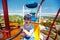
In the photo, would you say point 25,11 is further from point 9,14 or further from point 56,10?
point 56,10

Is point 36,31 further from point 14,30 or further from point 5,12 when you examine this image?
point 5,12

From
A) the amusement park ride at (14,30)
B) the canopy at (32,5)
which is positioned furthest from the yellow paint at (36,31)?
the canopy at (32,5)

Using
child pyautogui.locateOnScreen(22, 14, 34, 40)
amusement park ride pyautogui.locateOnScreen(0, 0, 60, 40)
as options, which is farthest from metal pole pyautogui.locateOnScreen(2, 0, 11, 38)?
child pyautogui.locateOnScreen(22, 14, 34, 40)

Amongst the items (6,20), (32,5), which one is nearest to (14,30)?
(6,20)

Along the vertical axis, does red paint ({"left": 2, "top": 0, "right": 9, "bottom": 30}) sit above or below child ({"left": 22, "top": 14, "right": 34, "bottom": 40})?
above

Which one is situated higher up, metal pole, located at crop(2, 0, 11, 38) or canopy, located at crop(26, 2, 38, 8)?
canopy, located at crop(26, 2, 38, 8)

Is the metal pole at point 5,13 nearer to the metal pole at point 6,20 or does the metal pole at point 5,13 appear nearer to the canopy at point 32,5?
the metal pole at point 6,20

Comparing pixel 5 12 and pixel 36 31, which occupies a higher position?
pixel 5 12

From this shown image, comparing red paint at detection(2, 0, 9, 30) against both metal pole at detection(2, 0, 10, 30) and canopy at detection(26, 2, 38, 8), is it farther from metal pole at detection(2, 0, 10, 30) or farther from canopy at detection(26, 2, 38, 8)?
canopy at detection(26, 2, 38, 8)

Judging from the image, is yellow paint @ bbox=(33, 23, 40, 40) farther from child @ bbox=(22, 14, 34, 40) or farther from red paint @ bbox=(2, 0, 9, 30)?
red paint @ bbox=(2, 0, 9, 30)

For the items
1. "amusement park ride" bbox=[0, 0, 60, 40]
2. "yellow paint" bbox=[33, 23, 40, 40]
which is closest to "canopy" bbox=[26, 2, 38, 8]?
"amusement park ride" bbox=[0, 0, 60, 40]

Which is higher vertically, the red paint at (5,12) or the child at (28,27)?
the red paint at (5,12)

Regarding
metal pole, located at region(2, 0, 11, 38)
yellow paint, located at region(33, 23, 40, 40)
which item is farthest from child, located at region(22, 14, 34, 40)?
metal pole, located at region(2, 0, 11, 38)

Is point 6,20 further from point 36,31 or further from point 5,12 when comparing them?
point 36,31
